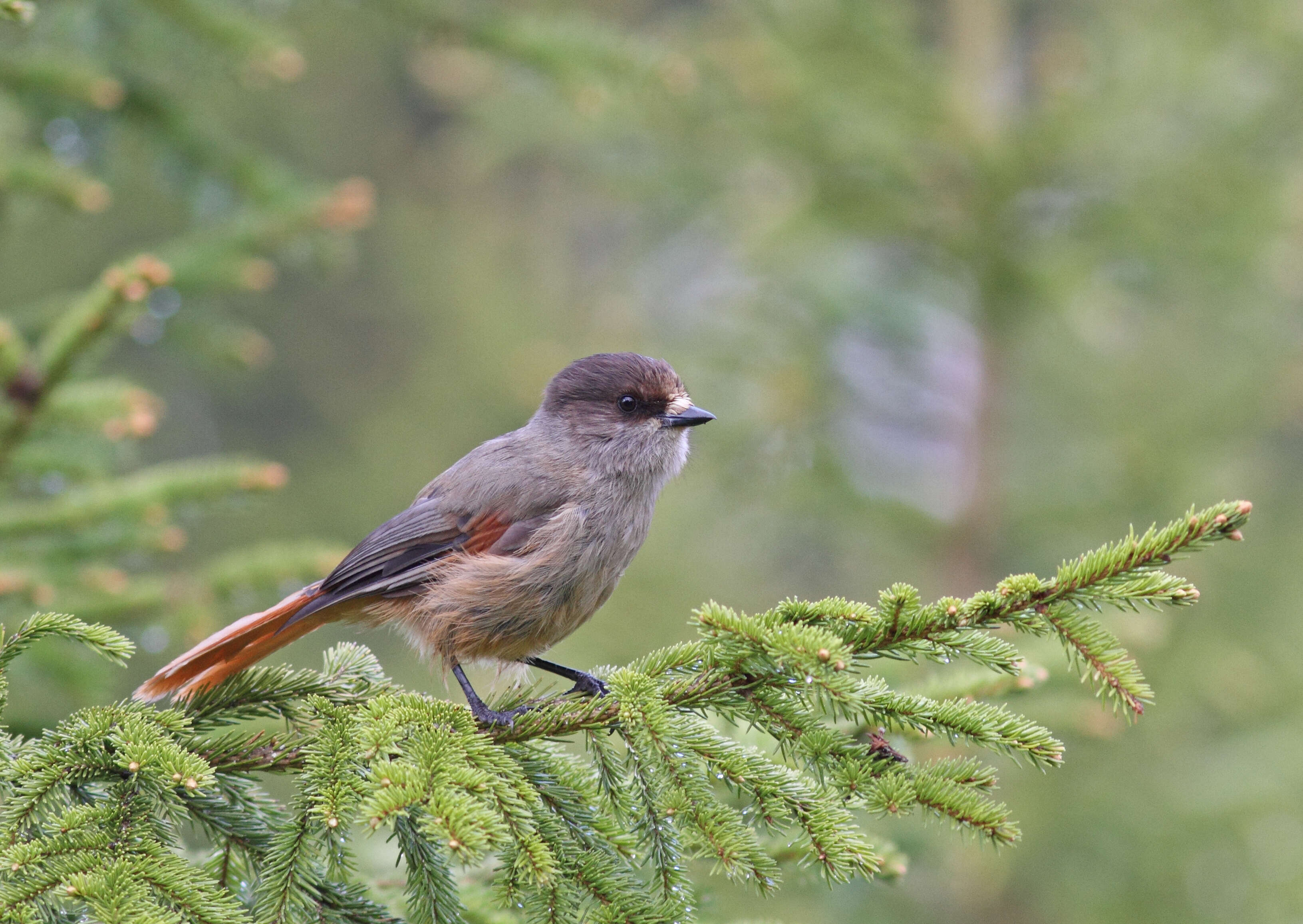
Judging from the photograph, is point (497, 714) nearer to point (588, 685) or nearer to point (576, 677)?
point (588, 685)

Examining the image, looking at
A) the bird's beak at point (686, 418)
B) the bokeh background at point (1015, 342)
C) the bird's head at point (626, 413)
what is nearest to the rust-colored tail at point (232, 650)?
the bird's head at point (626, 413)

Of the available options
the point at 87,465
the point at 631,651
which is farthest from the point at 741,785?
the point at 631,651

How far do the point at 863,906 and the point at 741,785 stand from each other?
5.22 metres

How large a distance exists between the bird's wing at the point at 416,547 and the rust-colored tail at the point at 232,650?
0.35 ft

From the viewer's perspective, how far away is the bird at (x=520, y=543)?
10.5ft

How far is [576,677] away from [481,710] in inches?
20.6

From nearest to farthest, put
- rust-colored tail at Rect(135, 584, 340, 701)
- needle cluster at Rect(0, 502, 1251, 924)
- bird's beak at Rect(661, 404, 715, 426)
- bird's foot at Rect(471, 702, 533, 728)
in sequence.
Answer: needle cluster at Rect(0, 502, 1251, 924)
bird's foot at Rect(471, 702, 533, 728)
rust-colored tail at Rect(135, 584, 340, 701)
bird's beak at Rect(661, 404, 715, 426)

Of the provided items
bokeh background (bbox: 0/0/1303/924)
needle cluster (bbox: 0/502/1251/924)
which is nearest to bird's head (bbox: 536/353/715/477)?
needle cluster (bbox: 0/502/1251/924)

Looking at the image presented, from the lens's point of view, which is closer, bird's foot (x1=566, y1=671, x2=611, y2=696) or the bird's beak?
bird's foot (x1=566, y1=671, x2=611, y2=696)

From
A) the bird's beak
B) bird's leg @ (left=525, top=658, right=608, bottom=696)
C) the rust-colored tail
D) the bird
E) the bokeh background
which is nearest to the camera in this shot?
the rust-colored tail

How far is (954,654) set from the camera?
1936 mm

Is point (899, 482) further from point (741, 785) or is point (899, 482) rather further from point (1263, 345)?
point (741, 785)

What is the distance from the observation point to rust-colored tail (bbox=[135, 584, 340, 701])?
8.72ft

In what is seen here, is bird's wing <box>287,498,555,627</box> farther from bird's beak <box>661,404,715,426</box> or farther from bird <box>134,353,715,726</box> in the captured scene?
bird's beak <box>661,404,715,426</box>
